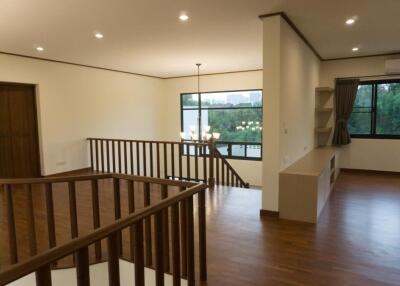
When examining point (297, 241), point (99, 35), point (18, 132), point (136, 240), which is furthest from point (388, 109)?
point (18, 132)

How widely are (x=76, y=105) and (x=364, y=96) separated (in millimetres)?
6548

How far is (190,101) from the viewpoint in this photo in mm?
9289

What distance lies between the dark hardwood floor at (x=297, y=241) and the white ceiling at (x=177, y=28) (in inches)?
102

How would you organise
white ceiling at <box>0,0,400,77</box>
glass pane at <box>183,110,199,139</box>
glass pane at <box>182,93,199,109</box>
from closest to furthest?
white ceiling at <box>0,0,400,77</box> → glass pane at <box>182,93,199,109</box> → glass pane at <box>183,110,199,139</box>

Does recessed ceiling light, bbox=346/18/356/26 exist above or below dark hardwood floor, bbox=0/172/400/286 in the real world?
above

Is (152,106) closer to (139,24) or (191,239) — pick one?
(139,24)

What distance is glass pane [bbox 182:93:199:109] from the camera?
361 inches

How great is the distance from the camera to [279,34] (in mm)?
3758

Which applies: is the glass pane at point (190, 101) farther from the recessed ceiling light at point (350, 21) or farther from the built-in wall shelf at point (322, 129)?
the recessed ceiling light at point (350, 21)

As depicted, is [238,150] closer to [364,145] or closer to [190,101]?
[190,101]

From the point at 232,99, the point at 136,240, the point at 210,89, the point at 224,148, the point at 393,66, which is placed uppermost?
the point at 393,66

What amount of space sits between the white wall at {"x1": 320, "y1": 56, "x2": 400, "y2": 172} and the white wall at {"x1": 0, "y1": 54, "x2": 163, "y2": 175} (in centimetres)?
500

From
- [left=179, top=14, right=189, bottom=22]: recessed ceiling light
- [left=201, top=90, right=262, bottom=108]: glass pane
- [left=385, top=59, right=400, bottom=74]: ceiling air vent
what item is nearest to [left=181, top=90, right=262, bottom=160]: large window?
[left=201, top=90, right=262, bottom=108]: glass pane

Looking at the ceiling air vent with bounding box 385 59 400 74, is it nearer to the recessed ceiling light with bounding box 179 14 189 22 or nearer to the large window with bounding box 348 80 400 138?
the large window with bounding box 348 80 400 138
